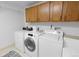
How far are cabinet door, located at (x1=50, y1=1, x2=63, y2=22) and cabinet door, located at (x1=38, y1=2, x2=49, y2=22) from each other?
0.15 m

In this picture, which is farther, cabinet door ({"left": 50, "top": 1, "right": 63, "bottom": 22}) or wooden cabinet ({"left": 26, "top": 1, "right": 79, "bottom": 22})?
cabinet door ({"left": 50, "top": 1, "right": 63, "bottom": 22})

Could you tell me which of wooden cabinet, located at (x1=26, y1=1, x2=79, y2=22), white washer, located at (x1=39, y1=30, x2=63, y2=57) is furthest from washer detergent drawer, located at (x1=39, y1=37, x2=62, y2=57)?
wooden cabinet, located at (x1=26, y1=1, x2=79, y2=22)

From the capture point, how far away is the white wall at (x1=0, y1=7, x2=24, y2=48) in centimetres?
296

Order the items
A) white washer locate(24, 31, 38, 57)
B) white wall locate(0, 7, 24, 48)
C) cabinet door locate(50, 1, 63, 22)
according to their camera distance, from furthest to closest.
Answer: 1. white wall locate(0, 7, 24, 48)
2. white washer locate(24, 31, 38, 57)
3. cabinet door locate(50, 1, 63, 22)

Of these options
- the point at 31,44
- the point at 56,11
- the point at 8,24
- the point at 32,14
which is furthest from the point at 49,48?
the point at 8,24

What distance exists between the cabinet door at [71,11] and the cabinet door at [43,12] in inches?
20.7

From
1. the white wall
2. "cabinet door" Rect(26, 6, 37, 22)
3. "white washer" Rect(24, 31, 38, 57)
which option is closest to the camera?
"white washer" Rect(24, 31, 38, 57)

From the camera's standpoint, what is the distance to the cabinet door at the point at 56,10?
1730 mm

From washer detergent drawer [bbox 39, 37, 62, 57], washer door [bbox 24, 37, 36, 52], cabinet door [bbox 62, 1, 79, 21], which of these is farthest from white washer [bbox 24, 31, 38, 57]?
cabinet door [bbox 62, 1, 79, 21]

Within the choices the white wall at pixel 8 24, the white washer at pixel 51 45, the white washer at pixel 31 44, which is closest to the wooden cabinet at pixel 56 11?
the white washer at pixel 51 45

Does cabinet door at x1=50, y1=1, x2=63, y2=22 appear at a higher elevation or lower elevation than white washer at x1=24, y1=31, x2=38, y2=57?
higher

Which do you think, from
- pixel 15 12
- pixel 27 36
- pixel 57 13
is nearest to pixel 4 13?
pixel 15 12

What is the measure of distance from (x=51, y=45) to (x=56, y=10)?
2.97 feet

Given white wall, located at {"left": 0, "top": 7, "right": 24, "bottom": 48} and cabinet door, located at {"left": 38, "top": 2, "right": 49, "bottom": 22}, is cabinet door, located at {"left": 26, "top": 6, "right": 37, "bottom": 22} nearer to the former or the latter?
cabinet door, located at {"left": 38, "top": 2, "right": 49, "bottom": 22}
